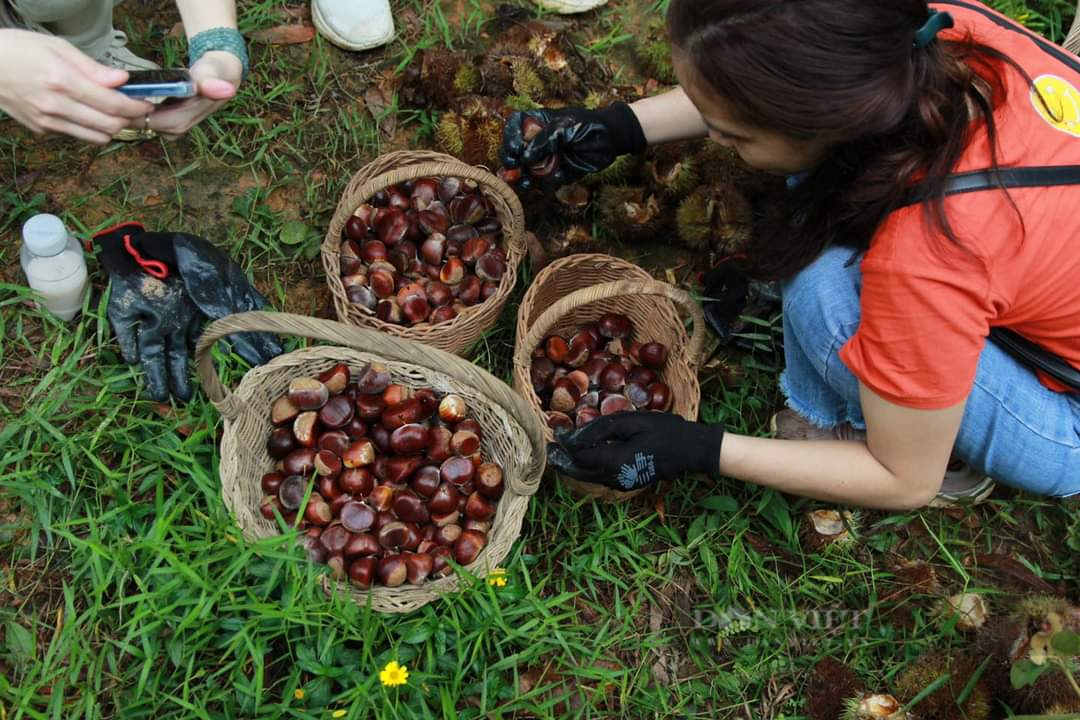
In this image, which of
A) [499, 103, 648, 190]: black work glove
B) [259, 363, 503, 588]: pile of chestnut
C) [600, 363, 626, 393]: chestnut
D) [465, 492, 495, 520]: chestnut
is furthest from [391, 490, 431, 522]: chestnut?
[499, 103, 648, 190]: black work glove

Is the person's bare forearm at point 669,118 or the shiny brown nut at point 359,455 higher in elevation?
the person's bare forearm at point 669,118

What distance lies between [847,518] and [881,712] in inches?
22.9

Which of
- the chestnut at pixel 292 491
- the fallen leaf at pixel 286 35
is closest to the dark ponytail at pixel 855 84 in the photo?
the chestnut at pixel 292 491

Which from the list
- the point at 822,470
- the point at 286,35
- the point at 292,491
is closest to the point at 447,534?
the point at 292,491

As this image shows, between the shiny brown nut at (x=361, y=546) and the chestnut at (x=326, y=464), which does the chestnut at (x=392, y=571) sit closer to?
the shiny brown nut at (x=361, y=546)

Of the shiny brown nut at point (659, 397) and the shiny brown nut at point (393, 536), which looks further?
the shiny brown nut at point (659, 397)

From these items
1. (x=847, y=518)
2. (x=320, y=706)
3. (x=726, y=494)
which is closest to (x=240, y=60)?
(x=320, y=706)

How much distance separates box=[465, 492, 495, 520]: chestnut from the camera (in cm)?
240

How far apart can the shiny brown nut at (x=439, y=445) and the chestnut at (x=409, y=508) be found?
5.0 inches

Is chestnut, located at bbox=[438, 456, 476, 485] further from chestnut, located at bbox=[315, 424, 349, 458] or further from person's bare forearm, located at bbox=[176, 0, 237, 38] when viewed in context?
person's bare forearm, located at bbox=[176, 0, 237, 38]

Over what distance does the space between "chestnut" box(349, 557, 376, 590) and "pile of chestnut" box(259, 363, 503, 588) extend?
0.08 feet

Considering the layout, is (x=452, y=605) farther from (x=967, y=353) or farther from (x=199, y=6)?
(x=199, y=6)

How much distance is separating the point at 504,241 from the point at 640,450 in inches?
37.9

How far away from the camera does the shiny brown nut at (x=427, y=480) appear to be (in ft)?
7.95
